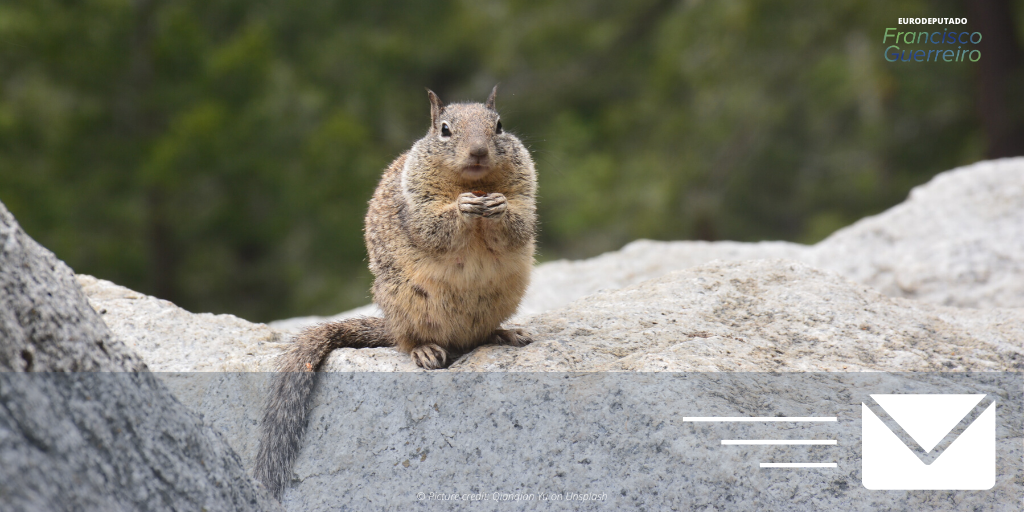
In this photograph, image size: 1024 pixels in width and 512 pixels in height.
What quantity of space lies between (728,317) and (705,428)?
1.22 m

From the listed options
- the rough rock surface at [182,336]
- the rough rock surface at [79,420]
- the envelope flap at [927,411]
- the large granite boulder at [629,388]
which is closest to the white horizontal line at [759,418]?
the large granite boulder at [629,388]

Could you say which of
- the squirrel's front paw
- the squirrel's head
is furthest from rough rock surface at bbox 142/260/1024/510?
the squirrel's head

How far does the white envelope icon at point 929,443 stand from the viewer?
106 inches

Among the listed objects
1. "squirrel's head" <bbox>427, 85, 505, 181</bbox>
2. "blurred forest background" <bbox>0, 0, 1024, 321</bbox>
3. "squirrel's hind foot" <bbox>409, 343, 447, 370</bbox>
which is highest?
"blurred forest background" <bbox>0, 0, 1024, 321</bbox>

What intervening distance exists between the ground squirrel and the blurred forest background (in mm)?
4470

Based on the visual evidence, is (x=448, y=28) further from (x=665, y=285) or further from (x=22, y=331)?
(x=22, y=331)

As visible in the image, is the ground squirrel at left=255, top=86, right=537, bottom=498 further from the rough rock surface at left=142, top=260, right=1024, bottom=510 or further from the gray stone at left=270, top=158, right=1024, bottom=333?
the gray stone at left=270, top=158, right=1024, bottom=333

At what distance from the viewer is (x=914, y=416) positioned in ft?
9.74

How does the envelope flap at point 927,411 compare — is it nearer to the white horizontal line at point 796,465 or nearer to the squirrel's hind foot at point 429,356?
the white horizontal line at point 796,465

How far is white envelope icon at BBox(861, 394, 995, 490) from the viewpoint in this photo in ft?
8.86

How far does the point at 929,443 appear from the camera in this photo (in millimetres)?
2854

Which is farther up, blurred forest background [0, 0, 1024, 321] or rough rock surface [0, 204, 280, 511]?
blurred forest background [0, 0, 1024, 321]

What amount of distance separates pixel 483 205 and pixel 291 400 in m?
1.09

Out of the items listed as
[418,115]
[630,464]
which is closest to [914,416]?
[630,464]
